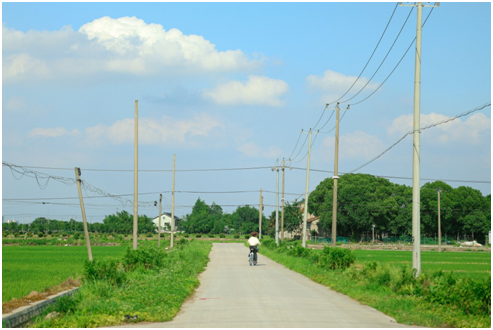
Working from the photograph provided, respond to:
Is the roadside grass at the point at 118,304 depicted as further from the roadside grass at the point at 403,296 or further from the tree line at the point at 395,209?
the tree line at the point at 395,209

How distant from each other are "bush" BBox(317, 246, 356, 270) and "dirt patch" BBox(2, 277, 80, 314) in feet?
37.3

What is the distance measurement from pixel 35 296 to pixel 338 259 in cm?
1437

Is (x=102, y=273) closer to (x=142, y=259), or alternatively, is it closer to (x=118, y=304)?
(x=118, y=304)

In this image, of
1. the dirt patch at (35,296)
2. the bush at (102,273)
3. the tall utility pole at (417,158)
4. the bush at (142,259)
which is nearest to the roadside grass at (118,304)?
the bush at (102,273)

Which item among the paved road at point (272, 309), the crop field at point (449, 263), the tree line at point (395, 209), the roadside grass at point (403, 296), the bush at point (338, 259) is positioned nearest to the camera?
the paved road at point (272, 309)

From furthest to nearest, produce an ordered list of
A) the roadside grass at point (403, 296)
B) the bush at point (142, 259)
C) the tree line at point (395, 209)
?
1. the tree line at point (395, 209)
2. the bush at point (142, 259)
3. the roadside grass at point (403, 296)

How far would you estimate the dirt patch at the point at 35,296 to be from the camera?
42.3 ft

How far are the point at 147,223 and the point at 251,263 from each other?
360ft

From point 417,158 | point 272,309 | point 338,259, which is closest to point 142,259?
point 338,259

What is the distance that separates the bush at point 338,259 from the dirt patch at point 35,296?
37.3 feet

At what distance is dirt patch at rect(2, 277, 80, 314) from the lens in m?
12.9

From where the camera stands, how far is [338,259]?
25.5 m

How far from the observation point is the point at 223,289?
17.9m

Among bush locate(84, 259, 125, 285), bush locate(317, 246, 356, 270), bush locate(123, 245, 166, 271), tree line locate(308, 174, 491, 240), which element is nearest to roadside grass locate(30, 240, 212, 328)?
bush locate(84, 259, 125, 285)
